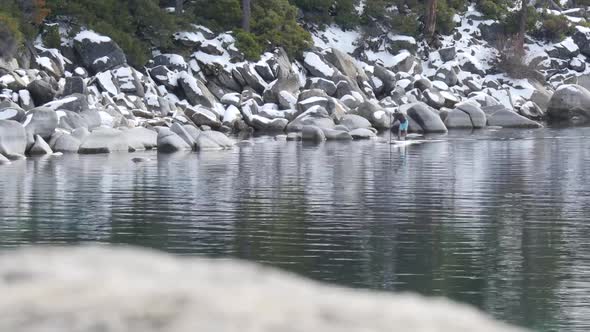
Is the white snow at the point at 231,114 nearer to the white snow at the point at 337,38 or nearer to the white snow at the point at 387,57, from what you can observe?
the white snow at the point at 337,38

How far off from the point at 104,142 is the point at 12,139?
325 cm

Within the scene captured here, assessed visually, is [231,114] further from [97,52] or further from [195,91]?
[97,52]

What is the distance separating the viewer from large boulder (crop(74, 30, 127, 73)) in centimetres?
4284

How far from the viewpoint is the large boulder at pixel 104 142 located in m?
30.9

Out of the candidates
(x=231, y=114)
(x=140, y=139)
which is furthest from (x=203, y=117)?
(x=140, y=139)

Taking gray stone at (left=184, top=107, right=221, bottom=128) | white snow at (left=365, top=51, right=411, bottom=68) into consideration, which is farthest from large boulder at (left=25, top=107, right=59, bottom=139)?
white snow at (left=365, top=51, right=411, bottom=68)

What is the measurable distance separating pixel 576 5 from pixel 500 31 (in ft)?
32.5

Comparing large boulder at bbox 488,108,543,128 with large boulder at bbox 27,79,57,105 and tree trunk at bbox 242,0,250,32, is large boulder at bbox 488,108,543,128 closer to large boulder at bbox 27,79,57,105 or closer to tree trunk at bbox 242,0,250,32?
tree trunk at bbox 242,0,250,32

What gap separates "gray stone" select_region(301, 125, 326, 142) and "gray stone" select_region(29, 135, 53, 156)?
10.1 meters

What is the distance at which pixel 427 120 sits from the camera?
136ft

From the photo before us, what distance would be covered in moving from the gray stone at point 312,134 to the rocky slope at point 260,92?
0.05 metres

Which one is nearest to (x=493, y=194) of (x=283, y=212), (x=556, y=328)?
(x=283, y=212)

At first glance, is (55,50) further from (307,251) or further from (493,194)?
(307,251)

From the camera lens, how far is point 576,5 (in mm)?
69938
